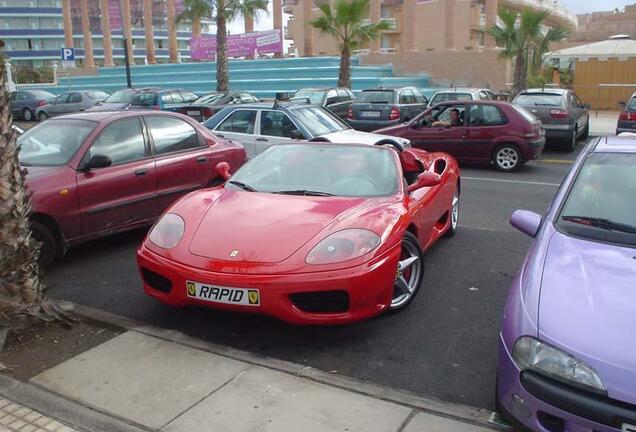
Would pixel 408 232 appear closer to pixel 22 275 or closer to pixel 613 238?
pixel 613 238

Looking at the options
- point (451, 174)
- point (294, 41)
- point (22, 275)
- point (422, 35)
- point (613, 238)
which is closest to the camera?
point (613, 238)

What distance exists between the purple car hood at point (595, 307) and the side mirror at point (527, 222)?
0.54m

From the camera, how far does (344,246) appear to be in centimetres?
399

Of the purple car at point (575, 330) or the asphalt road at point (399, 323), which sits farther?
the asphalt road at point (399, 323)

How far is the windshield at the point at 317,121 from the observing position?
395 inches

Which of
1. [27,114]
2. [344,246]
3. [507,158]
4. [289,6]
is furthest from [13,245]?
[289,6]

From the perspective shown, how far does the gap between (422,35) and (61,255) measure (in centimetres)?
4669

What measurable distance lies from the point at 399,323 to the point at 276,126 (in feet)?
20.6

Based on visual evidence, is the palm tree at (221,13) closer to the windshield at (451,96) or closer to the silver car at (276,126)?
the windshield at (451,96)

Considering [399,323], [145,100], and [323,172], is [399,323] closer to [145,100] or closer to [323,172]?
[323,172]

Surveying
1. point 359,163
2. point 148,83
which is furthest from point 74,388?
point 148,83

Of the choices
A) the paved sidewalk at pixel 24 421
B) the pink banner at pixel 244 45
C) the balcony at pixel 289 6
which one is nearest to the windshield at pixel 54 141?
the paved sidewalk at pixel 24 421

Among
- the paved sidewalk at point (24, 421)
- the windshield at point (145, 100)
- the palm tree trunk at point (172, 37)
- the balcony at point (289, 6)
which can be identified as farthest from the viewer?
the balcony at point (289, 6)

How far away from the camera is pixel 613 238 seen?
342cm
